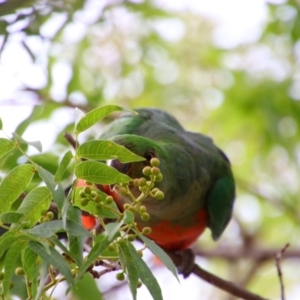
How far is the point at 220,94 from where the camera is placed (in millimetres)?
5500

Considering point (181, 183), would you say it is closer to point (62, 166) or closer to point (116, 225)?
point (62, 166)

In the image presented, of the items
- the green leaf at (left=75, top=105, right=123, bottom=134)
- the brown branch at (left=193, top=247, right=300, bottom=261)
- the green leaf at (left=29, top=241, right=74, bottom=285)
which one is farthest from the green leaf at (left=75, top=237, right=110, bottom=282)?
the brown branch at (left=193, top=247, right=300, bottom=261)

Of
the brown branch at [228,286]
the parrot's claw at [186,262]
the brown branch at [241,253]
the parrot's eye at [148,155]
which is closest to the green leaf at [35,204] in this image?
the parrot's eye at [148,155]

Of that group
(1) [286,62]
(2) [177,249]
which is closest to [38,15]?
(2) [177,249]

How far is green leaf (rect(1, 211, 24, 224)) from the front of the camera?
5.88 ft

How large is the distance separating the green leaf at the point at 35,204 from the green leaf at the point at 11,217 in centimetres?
7

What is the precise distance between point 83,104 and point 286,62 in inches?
78.1

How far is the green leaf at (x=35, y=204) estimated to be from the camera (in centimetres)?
189

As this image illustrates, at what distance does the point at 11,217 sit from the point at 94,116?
40 cm

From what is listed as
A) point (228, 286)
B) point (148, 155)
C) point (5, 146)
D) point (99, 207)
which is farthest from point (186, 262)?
point (5, 146)

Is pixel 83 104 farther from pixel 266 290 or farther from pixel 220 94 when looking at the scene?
pixel 266 290

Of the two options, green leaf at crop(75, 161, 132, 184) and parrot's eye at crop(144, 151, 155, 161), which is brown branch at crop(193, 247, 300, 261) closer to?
parrot's eye at crop(144, 151, 155, 161)

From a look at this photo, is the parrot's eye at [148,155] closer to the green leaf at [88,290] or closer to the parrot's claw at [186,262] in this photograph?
the green leaf at [88,290]

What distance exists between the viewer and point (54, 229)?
5.79ft
